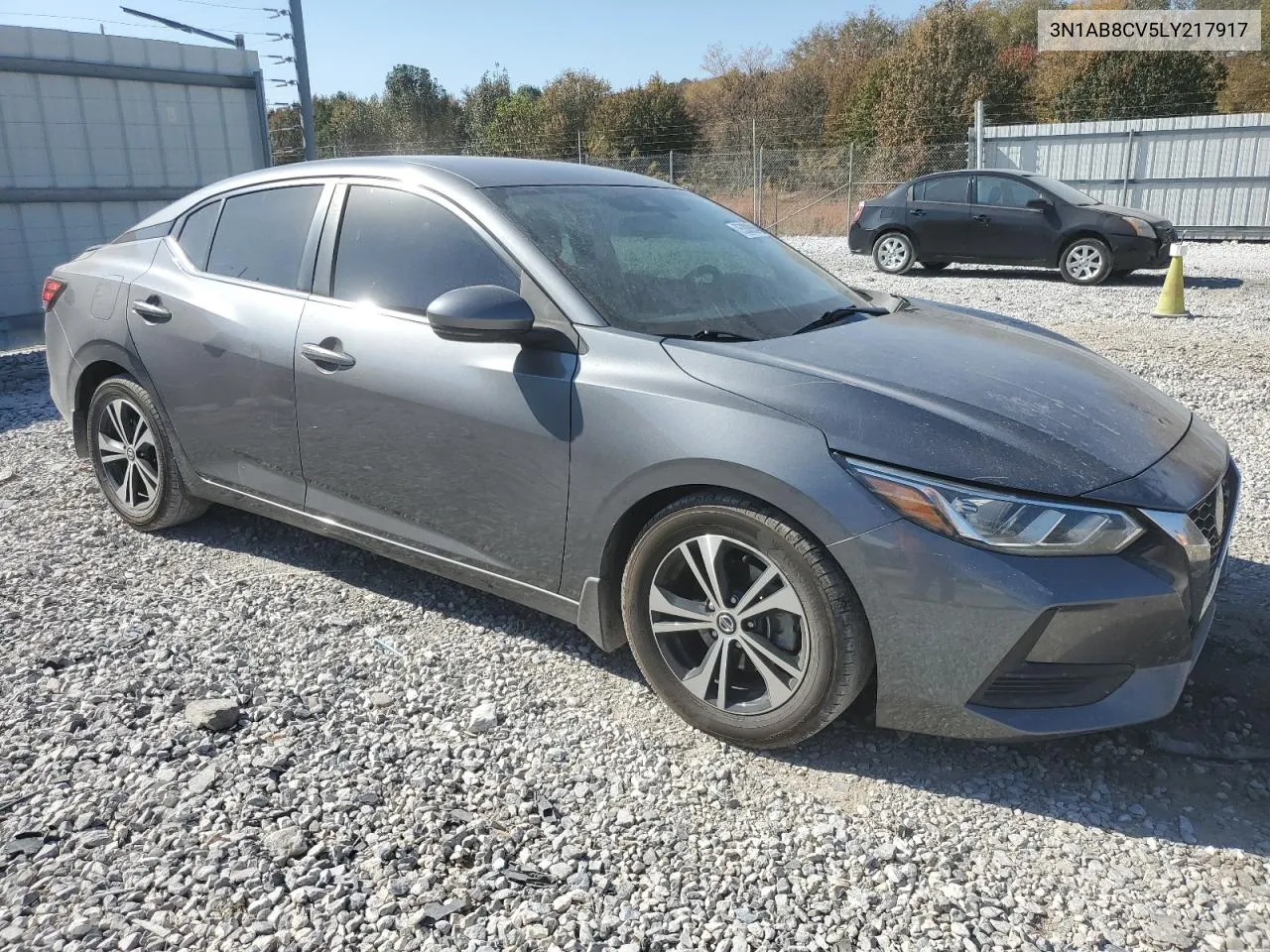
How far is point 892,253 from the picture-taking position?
1464 centimetres

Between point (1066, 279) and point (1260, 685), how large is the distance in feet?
37.0

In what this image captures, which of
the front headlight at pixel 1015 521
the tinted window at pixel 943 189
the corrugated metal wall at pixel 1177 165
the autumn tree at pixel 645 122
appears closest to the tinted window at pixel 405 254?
the front headlight at pixel 1015 521

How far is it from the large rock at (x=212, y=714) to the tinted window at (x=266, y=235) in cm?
159

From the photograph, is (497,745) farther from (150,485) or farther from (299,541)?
(150,485)

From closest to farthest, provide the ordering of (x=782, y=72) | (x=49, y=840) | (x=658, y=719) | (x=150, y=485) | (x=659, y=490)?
(x=49, y=840) → (x=659, y=490) → (x=658, y=719) → (x=150, y=485) → (x=782, y=72)

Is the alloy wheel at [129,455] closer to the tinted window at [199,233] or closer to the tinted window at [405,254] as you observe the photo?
the tinted window at [199,233]

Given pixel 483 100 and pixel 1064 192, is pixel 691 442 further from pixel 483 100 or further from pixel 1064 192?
pixel 483 100

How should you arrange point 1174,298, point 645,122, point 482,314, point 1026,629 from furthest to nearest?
point 645,122 < point 1174,298 < point 482,314 < point 1026,629

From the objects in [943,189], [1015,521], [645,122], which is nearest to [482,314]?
[1015,521]

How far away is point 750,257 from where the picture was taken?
374cm

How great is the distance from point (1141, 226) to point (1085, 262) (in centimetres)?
77

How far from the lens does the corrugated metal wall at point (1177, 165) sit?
17391mm

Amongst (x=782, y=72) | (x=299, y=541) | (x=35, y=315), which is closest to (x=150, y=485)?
(x=299, y=541)

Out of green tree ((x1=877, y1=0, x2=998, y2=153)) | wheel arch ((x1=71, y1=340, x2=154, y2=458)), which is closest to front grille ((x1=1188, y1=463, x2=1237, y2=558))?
wheel arch ((x1=71, y1=340, x2=154, y2=458))
